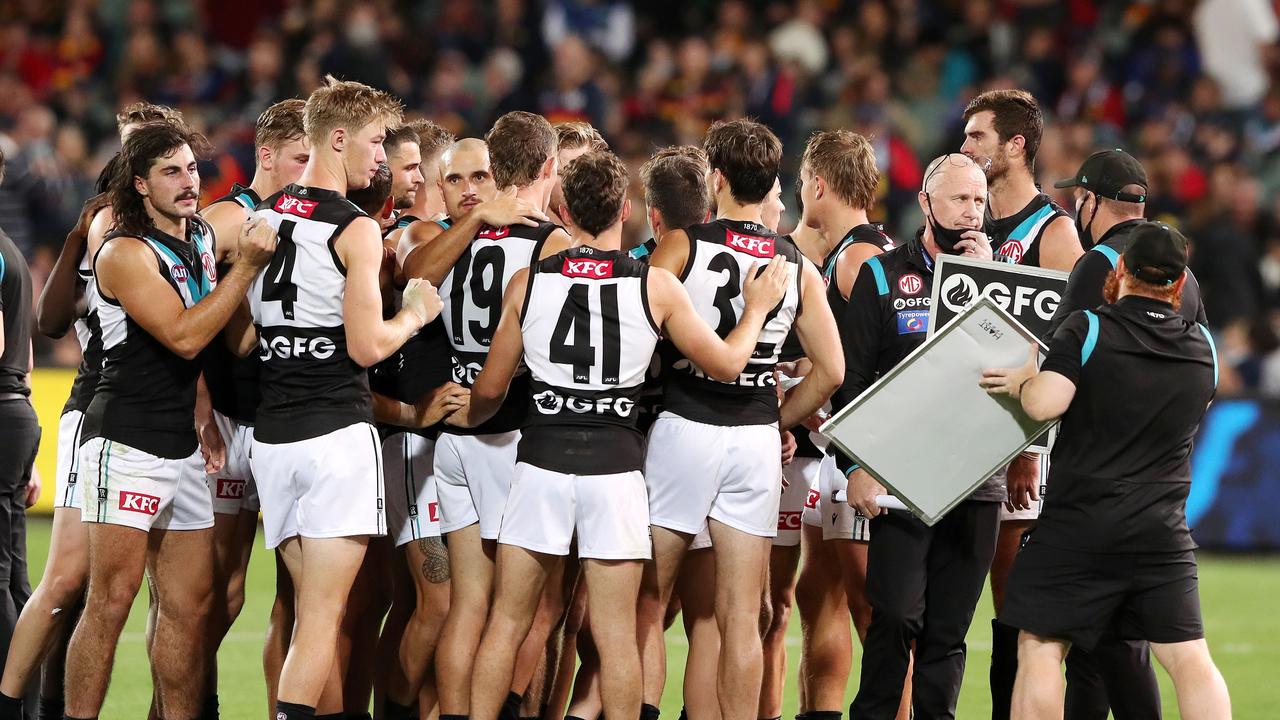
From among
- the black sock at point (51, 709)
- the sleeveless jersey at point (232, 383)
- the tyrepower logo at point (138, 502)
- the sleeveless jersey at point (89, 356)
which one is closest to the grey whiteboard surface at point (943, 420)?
the sleeveless jersey at point (232, 383)

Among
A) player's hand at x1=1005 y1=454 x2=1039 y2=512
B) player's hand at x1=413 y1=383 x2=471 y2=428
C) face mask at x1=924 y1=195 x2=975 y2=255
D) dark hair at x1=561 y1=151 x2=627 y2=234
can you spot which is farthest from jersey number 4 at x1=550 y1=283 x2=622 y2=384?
player's hand at x1=1005 y1=454 x2=1039 y2=512

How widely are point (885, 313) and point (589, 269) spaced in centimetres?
137

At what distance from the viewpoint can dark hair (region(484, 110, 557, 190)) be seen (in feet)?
20.0

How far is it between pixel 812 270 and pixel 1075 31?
42.9 ft

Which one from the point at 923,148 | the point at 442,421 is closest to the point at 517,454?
the point at 442,421

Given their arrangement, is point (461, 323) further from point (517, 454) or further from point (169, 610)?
point (169, 610)

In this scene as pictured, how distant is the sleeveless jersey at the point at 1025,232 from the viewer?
6.73 metres

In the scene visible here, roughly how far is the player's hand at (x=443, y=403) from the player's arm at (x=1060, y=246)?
2662 mm

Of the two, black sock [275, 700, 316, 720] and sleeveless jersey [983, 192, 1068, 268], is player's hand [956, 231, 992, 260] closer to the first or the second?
sleeveless jersey [983, 192, 1068, 268]

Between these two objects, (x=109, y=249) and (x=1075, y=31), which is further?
(x=1075, y=31)

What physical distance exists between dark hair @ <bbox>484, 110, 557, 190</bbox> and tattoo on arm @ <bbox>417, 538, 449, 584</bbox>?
157cm

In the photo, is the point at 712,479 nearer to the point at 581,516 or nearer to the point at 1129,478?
the point at 581,516

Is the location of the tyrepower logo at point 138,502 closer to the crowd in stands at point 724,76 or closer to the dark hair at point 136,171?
the dark hair at point 136,171

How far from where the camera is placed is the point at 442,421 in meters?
6.36
